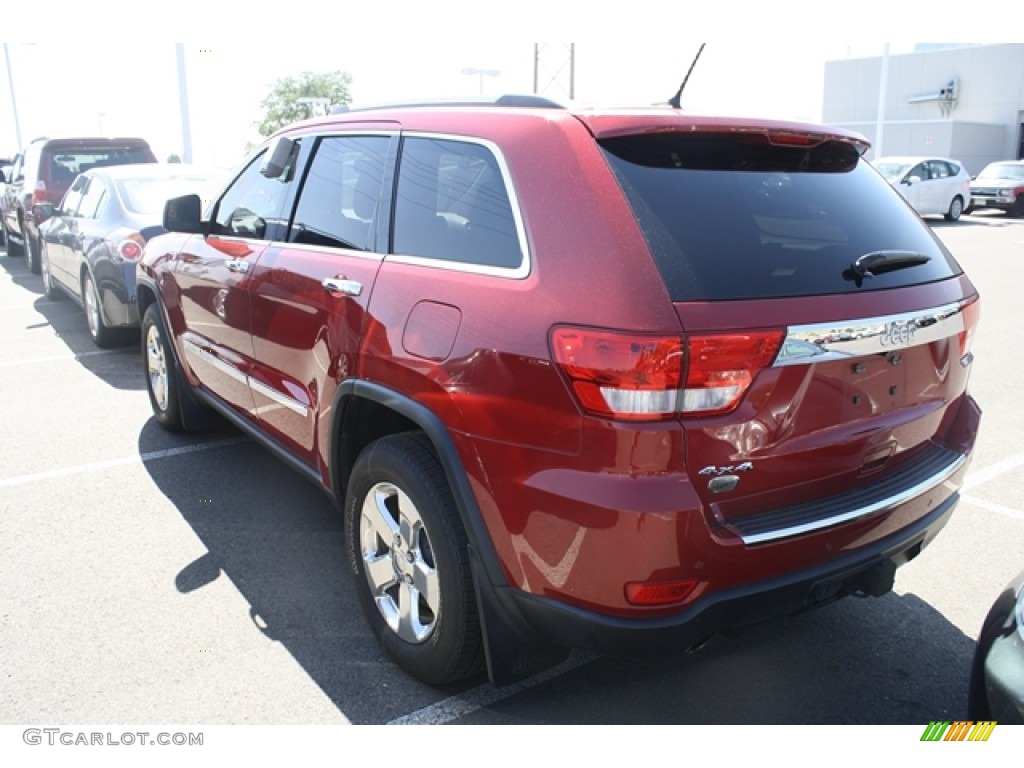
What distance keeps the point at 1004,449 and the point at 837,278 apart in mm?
3503

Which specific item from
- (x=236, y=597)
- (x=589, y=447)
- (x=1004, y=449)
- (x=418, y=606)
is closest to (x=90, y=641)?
(x=236, y=597)

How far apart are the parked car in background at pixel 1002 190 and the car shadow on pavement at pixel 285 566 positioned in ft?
86.4

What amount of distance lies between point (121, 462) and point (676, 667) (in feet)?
11.8

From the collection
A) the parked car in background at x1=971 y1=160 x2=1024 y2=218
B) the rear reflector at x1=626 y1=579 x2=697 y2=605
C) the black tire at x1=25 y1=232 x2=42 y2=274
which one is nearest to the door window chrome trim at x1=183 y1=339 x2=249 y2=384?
the rear reflector at x1=626 y1=579 x2=697 y2=605

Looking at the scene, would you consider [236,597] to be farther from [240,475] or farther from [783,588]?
[783,588]

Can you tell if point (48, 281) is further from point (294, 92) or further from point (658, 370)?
point (294, 92)

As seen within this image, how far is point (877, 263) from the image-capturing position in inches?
103

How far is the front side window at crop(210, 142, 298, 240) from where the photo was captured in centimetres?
397

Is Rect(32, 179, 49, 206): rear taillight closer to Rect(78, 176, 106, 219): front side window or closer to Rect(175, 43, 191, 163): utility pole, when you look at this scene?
Rect(78, 176, 106, 219): front side window

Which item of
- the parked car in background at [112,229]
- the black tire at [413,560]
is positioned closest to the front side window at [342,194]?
the black tire at [413,560]

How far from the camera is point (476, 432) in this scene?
8.21ft

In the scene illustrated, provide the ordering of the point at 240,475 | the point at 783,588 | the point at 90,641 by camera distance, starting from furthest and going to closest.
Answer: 1. the point at 240,475
2. the point at 90,641
3. the point at 783,588

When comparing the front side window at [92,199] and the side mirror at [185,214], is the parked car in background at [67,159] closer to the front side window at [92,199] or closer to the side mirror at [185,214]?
the front side window at [92,199]

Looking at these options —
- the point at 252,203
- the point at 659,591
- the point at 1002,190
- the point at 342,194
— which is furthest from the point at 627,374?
the point at 1002,190
